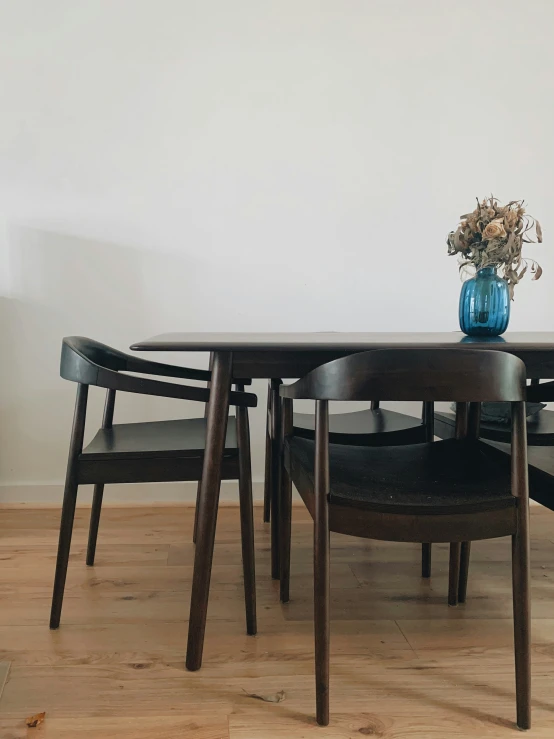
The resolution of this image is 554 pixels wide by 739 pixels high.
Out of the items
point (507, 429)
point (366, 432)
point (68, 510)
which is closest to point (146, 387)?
point (68, 510)

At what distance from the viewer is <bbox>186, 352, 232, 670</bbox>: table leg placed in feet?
4.49

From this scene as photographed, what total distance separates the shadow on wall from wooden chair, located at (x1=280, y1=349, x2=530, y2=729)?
149cm

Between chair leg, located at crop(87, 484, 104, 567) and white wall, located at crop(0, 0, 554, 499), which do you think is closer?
chair leg, located at crop(87, 484, 104, 567)

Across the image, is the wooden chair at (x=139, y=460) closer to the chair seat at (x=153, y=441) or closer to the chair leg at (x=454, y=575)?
→ the chair seat at (x=153, y=441)

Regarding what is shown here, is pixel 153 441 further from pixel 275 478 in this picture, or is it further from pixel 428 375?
pixel 428 375

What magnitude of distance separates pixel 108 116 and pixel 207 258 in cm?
73

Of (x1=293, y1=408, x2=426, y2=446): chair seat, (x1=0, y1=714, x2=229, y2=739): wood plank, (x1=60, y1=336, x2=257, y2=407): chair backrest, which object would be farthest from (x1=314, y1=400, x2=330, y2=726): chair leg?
(x1=293, y1=408, x2=426, y2=446): chair seat

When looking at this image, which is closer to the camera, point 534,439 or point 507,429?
point 534,439

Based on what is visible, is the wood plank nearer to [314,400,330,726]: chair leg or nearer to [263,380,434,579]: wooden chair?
[314,400,330,726]: chair leg

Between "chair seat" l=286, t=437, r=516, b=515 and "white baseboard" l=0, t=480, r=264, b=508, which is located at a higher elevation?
"chair seat" l=286, t=437, r=516, b=515

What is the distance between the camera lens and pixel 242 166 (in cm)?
263

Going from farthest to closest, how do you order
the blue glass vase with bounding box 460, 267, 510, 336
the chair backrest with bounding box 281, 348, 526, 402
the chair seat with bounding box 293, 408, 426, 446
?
the chair seat with bounding box 293, 408, 426, 446 → the blue glass vase with bounding box 460, 267, 510, 336 → the chair backrest with bounding box 281, 348, 526, 402

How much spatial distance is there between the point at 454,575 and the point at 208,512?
79 centimetres

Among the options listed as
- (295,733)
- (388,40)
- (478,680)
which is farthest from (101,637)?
(388,40)
